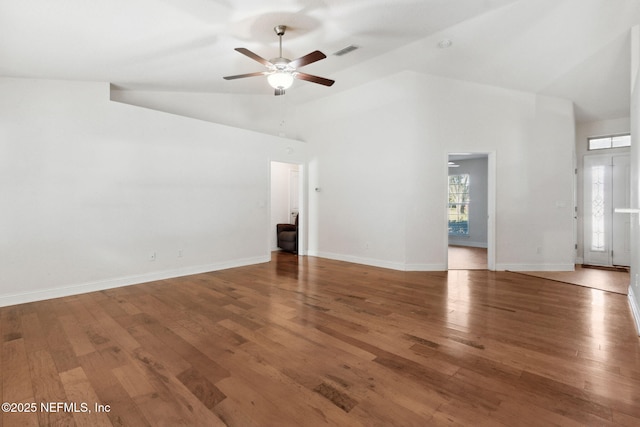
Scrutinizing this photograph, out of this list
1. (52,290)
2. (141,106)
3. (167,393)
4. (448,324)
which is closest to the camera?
(167,393)

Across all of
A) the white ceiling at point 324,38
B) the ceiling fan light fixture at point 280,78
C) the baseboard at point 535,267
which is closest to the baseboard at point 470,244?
the baseboard at point 535,267

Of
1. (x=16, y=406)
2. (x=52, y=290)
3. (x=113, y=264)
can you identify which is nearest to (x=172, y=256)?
(x=113, y=264)

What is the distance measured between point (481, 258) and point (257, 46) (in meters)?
6.41

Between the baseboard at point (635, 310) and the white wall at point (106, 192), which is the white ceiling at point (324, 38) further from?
the baseboard at point (635, 310)

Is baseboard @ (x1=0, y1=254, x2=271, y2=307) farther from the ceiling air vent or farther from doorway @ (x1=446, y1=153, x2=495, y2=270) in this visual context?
doorway @ (x1=446, y1=153, x2=495, y2=270)

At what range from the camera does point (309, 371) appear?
7.02ft

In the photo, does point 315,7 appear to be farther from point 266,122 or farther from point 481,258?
point 481,258

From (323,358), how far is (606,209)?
726 centimetres

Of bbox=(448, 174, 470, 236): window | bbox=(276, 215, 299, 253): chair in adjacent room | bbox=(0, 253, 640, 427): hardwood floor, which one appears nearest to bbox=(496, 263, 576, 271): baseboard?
bbox=(0, 253, 640, 427): hardwood floor

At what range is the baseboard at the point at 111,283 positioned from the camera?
3.60 meters

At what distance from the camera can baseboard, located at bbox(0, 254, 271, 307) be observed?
3601 mm

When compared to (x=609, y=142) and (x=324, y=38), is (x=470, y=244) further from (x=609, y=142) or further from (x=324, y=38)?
(x=324, y=38)

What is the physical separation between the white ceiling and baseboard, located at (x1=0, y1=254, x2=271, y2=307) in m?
2.66

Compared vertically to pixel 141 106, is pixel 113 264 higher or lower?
lower
